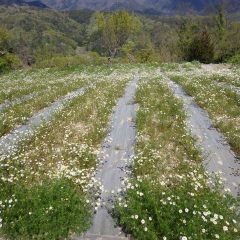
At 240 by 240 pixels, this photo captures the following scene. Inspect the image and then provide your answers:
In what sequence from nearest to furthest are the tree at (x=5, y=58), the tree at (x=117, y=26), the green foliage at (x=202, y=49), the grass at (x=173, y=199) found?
the grass at (x=173, y=199), the green foliage at (x=202, y=49), the tree at (x=117, y=26), the tree at (x=5, y=58)

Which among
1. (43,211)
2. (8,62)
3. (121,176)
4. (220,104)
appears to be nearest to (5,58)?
(8,62)

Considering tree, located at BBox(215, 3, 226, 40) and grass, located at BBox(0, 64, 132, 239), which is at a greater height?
grass, located at BBox(0, 64, 132, 239)

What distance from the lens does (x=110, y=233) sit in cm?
818

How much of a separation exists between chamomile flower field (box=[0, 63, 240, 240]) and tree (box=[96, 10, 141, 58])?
51.1 m

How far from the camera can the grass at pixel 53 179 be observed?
7.97 m

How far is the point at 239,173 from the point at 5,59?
89.1m

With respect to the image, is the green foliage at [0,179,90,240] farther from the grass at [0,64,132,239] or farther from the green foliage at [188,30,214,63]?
the green foliage at [188,30,214,63]

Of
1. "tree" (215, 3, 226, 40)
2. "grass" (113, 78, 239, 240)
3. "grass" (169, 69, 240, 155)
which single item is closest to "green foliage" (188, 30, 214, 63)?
"grass" (169, 69, 240, 155)

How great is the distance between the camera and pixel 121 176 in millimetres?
11016

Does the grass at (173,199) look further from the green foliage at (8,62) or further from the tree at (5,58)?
the tree at (5,58)

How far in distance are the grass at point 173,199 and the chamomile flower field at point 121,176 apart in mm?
26

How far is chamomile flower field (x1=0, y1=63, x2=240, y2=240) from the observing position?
7.96 meters

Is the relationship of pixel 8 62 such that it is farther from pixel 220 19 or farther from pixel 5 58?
pixel 220 19

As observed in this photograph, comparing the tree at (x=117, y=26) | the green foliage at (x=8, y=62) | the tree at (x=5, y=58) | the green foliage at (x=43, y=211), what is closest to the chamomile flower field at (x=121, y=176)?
the green foliage at (x=43, y=211)
